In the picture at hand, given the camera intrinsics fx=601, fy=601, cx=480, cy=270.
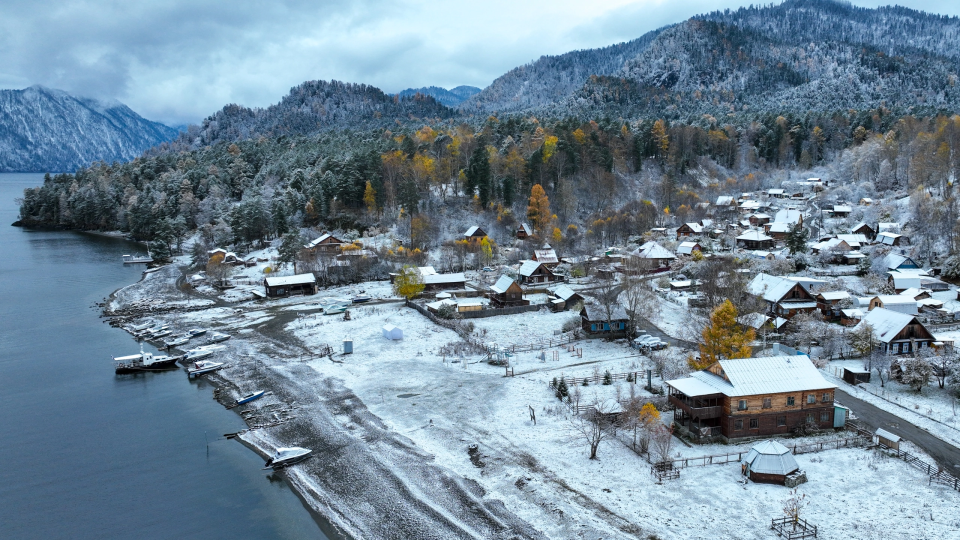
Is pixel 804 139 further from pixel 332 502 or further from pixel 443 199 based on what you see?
pixel 332 502

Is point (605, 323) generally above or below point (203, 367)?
above

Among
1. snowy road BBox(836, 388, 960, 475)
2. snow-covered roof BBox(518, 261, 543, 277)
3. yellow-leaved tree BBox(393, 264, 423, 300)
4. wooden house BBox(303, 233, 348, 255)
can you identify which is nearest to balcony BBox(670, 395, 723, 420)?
snowy road BBox(836, 388, 960, 475)

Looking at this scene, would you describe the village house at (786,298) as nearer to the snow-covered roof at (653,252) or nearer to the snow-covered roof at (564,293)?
the snow-covered roof at (564,293)

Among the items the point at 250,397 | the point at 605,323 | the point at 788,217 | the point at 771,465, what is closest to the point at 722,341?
the point at 771,465

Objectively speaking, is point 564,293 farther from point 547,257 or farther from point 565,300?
point 547,257

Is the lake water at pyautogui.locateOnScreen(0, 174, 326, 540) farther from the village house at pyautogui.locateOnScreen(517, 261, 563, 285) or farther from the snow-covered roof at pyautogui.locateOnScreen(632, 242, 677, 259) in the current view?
the snow-covered roof at pyautogui.locateOnScreen(632, 242, 677, 259)

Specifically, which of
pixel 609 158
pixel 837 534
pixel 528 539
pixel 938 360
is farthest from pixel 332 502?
pixel 609 158
